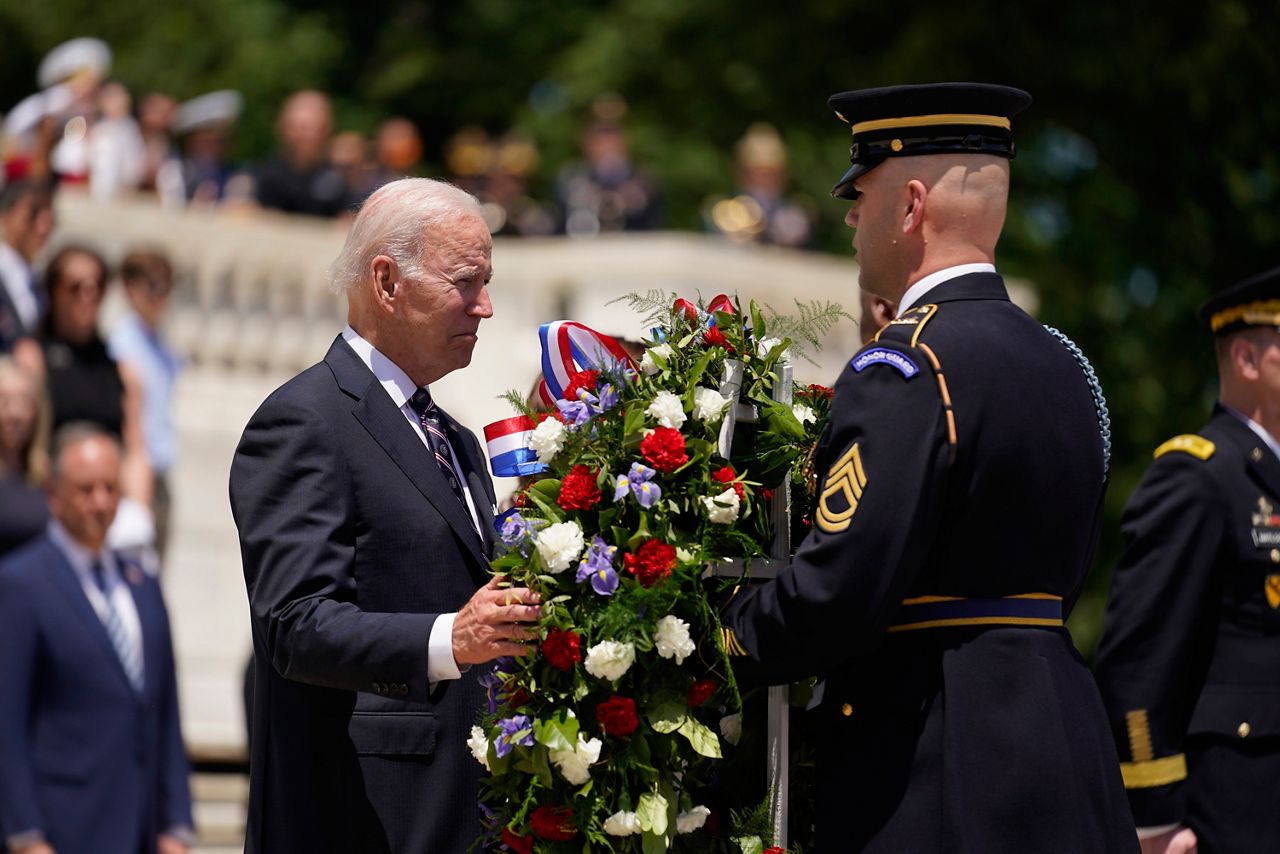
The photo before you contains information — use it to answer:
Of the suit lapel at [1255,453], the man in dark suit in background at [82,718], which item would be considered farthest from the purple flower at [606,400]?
the man in dark suit in background at [82,718]

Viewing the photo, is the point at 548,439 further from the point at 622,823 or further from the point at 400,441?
the point at 622,823

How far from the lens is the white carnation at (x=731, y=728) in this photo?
4426 millimetres

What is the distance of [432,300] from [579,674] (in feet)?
3.16

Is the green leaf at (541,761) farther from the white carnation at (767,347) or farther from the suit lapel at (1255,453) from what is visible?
the suit lapel at (1255,453)

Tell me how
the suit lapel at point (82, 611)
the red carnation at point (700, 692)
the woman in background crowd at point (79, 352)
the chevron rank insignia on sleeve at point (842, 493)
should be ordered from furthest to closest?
1. the woman in background crowd at point (79, 352)
2. the suit lapel at point (82, 611)
3. the red carnation at point (700, 692)
4. the chevron rank insignia on sleeve at point (842, 493)

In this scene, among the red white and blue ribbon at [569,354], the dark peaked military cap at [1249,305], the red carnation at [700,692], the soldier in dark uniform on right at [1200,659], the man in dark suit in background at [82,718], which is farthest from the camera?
the man in dark suit in background at [82,718]

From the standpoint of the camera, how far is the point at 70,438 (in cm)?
823

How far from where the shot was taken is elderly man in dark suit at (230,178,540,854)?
167 inches

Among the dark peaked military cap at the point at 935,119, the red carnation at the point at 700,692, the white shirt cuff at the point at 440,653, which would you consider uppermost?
the dark peaked military cap at the point at 935,119

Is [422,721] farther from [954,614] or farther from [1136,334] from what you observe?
[1136,334]

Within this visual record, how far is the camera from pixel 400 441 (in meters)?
4.59

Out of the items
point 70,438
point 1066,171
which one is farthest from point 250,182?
point 70,438

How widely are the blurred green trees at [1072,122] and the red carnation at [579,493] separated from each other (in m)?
7.25

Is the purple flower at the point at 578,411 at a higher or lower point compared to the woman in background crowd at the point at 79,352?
higher
